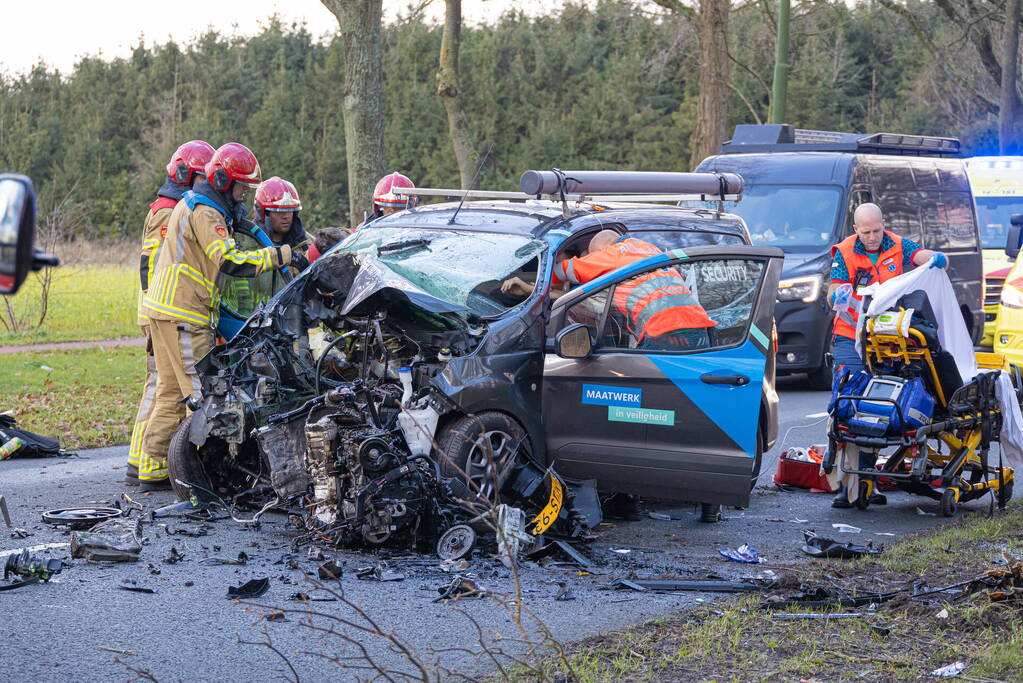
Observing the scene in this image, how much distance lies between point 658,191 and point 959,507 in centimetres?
285

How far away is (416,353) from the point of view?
7.10 metres

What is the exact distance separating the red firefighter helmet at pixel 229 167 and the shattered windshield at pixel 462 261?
2.90 ft

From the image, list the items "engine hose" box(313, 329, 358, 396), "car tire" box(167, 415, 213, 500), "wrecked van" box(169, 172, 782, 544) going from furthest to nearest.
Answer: "car tire" box(167, 415, 213, 500), "engine hose" box(313, 329, 358, 396), "wrecked van" box(169, 172, 782, 544)

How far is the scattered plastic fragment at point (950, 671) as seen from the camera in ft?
15.0

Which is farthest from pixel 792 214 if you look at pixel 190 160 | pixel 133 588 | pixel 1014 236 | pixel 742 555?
pixel 133 588

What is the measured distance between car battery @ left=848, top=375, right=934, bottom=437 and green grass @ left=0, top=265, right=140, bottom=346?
9569 mm

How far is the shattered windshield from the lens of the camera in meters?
6.98

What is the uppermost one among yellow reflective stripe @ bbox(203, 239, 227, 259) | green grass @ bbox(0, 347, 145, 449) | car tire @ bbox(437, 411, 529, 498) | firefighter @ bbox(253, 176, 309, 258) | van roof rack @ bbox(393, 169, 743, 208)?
van roof rack @ bbox(393, 169, 743, 208)

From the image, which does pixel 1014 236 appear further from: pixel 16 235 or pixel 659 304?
pixel 16 235

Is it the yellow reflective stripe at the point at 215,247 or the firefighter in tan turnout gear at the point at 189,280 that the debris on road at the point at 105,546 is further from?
the yellow reflective stripe at the point at 215,247

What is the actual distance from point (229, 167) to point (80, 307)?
15.2 m

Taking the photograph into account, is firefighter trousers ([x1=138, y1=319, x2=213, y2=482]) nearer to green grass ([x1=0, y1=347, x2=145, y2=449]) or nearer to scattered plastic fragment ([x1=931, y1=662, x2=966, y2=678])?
green grass ([x1=0, y1=347, x2=145, y2=449])

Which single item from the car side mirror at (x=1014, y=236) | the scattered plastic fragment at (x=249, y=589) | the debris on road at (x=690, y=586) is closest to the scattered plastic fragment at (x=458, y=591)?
the debris on road at (x=690, y=586)

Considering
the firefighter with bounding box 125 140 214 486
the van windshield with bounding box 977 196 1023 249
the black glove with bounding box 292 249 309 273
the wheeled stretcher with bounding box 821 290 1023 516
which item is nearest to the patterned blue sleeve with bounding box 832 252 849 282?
the wheeled stretcher with bounding box 821 290 1023 516
